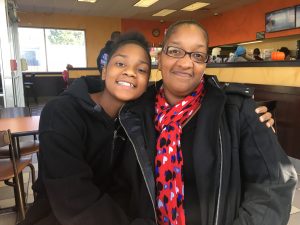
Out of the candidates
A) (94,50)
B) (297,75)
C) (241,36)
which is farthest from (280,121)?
(94,50)

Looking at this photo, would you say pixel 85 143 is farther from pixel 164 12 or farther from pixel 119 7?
pixel 164 12

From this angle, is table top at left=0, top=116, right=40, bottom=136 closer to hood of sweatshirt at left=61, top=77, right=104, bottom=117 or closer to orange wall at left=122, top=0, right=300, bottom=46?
hood of sweatshirt at left=61, top=77, right=104, bottom=117

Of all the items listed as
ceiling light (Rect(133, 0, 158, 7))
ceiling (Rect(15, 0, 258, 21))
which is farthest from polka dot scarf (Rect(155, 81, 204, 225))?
ceiling light (Rect(133, 0, 158, 7))

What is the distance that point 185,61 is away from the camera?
1.17 metres

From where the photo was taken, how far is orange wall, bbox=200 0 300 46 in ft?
26.4

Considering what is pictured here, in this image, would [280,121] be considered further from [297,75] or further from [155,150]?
[155,150]

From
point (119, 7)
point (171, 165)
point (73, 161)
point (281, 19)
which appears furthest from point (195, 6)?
point (73, 161)

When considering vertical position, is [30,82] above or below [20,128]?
above

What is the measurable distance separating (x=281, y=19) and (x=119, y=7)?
16.8 feet

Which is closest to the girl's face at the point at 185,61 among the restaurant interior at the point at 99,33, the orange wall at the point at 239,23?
the restaurant interior at the point at 99,33

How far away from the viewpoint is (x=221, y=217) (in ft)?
3.30

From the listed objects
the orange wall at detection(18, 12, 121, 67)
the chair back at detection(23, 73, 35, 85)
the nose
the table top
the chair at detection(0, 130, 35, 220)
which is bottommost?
the chair at detection(0, 130, 35, 220)

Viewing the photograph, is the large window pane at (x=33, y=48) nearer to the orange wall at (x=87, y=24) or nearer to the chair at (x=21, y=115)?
the orange wall at (x=87, y=24)

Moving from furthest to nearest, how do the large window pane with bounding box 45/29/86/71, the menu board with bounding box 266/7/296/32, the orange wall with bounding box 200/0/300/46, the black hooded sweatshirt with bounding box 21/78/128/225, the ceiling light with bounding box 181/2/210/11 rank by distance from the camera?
the large window pane with bounding box 45/29/86/71 → the ceiling light with bounding box 181/2/210/11 → the orange wall with bounding box 200/0/300/46 → the menu board with bounding box 266/7/296/32 → the black hooded sweatshirt with bounding box 21/78/128/225
